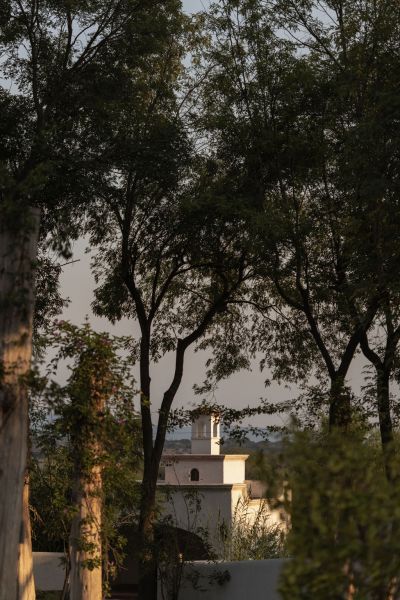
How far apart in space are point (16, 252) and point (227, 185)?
496 inches

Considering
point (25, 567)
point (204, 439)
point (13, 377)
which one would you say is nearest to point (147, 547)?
point (25, 567)

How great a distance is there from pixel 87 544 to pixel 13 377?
2.85m

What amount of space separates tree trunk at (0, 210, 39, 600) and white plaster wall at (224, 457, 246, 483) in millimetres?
26759

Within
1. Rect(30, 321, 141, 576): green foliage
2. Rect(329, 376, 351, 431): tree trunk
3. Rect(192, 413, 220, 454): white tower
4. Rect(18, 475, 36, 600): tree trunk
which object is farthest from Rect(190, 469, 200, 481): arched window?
Rect(30, 321, 141, 576): green foliage

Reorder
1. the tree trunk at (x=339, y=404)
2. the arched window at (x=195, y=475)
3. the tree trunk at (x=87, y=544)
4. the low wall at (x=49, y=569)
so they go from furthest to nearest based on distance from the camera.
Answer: the arched window at (x=195, y=475)
the low wall at (x=49, y=569)
the tree trunk at (x=339, y=404)
the tree trunk at (x=87, y=544)

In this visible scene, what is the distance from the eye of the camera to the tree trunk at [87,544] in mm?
12492

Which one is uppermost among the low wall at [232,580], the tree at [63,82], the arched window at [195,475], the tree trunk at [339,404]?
the tree at [63,82]

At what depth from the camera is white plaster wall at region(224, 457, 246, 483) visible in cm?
3691

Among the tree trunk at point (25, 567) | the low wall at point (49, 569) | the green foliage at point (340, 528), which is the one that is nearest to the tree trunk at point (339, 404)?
the tree trunk at point (25, 567)

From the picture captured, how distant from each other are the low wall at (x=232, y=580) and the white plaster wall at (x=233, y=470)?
14632 millimetres

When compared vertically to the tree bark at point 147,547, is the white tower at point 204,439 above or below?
above

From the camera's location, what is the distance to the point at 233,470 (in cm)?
3756

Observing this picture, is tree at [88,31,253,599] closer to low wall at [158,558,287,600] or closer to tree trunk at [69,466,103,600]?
low wall at [158,558,287,600]

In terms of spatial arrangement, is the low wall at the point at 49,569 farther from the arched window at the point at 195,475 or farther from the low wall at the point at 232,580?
the arched window at the point at 195,475
